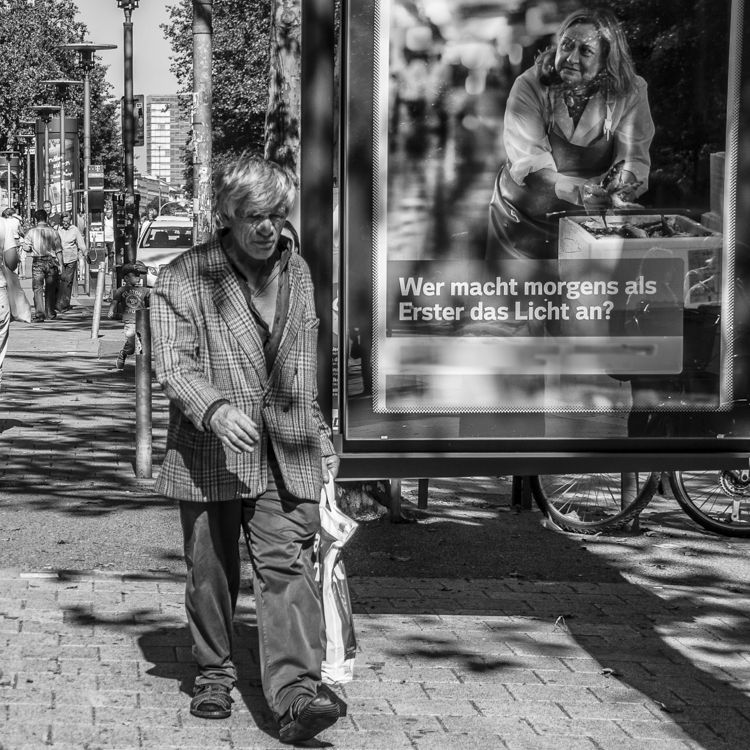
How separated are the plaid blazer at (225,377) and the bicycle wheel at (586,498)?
3.53m

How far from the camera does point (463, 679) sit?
5000 mm

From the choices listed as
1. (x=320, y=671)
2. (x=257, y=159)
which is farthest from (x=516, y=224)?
(x=320, y=671)

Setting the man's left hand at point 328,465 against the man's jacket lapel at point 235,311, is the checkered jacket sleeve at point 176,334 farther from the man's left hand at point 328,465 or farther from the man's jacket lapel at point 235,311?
the man's left hand at point 328,465

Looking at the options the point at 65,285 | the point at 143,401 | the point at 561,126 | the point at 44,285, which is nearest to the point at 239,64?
the point at 65,285

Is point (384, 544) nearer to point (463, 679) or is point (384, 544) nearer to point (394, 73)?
point (463, 679)

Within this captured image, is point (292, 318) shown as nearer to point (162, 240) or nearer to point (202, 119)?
point (202, 119)

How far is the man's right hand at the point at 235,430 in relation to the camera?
4027 millimetres

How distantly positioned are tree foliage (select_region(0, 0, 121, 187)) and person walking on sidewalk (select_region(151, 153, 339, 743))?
5245 centimetres

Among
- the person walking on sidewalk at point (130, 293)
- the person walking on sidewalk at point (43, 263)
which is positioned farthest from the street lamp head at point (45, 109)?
the person walking on sidewalk at point (130, 293)

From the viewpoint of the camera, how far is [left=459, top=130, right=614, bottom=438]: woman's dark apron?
5672 millimetres

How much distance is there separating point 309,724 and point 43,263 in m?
18.7

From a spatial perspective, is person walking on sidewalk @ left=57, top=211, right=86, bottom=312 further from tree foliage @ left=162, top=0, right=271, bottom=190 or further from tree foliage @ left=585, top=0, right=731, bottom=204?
tree foliage @ left=162, top=0, right=271, bottom=190

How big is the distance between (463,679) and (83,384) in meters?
9.46

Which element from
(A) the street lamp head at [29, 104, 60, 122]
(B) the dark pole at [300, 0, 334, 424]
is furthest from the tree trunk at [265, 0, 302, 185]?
(A) the street lamp head at [29, 104, 60, 122]
